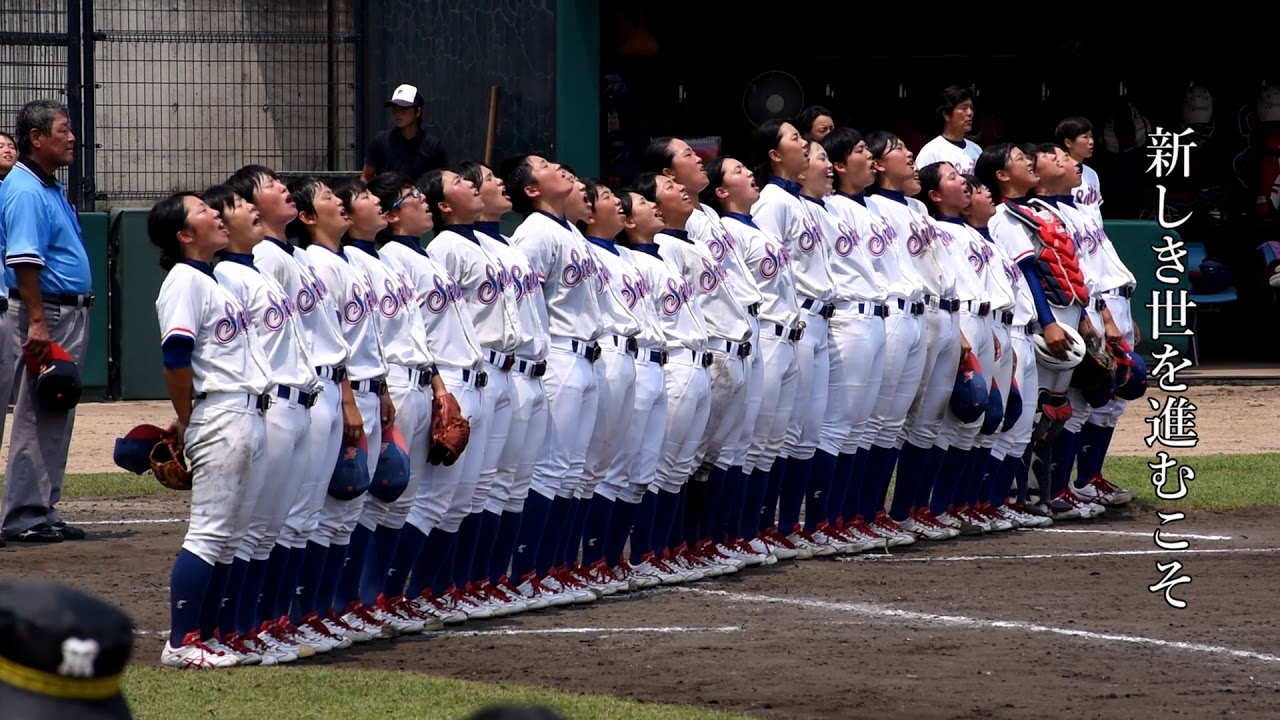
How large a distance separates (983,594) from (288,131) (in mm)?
9452

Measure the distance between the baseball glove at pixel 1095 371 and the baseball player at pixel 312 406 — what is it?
14.7 feet

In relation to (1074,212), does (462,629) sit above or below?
below

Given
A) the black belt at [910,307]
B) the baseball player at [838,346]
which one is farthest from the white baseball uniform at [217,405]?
the black belt at [910,307]

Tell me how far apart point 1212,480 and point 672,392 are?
4.38 m

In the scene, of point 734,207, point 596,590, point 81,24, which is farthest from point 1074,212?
point 81,24

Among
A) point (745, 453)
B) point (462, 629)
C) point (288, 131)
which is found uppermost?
A: point (288, 131)

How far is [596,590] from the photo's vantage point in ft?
25.1

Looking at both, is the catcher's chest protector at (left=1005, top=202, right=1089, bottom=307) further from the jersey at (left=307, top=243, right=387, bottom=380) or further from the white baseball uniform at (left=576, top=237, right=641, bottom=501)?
the jersey at (left=307, top=243, right=387, bottom=380)

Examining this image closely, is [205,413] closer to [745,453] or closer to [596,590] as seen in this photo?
[596,590]

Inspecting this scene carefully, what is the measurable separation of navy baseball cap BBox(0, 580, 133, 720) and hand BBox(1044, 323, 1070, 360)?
798 cm

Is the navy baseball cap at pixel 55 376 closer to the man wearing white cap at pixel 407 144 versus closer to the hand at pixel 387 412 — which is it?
the hand at pixel 387 412

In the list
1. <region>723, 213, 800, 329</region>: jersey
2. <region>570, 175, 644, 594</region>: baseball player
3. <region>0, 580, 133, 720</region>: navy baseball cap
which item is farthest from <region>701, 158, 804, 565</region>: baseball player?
<region>0, 580, 133, 720</region>: navy baseball cap

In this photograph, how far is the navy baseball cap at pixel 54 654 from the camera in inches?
75.7

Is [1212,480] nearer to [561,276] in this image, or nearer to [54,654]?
[561,276]
